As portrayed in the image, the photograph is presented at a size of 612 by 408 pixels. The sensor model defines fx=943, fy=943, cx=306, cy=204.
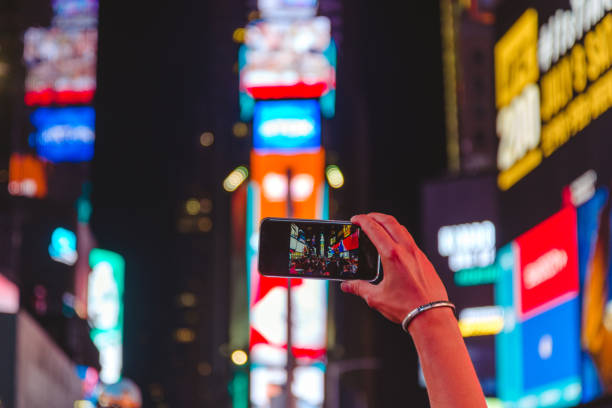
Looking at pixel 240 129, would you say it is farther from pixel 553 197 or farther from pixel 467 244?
pixel 553 197

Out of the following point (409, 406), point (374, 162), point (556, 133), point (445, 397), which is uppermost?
point (374, 162)

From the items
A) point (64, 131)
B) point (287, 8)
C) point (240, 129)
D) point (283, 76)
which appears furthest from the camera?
point (64, 131)

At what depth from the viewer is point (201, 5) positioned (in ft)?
122

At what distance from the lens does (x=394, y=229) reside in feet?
7.03

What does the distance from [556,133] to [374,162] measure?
799 inches

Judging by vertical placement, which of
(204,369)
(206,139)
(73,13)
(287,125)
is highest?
(73,13)

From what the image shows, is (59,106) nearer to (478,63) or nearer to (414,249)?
(478,63)

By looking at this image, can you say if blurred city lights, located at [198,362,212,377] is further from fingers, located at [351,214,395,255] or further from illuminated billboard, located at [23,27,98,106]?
fingers, located at [351,214,395,255]

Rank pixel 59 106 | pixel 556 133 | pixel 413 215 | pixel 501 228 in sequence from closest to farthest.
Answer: pixel 556 133
pixel 501 228
pixel 413 215
pixel 59 106

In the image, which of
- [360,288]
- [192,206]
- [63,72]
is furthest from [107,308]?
[360,288]

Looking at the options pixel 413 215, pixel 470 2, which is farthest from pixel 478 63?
pixel 413 215

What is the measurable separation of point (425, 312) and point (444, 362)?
119 mm

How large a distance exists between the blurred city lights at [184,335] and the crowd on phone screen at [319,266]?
3874cm

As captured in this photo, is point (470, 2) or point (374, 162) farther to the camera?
point (374, 162)
